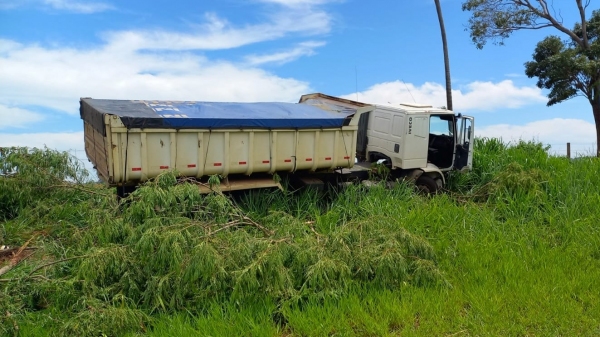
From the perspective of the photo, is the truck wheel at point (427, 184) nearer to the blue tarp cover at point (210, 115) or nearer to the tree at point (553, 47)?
the blue tarp cover at point (210, 115)

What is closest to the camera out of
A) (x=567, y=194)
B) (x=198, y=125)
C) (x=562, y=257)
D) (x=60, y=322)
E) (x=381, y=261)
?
(x=60, y=322)

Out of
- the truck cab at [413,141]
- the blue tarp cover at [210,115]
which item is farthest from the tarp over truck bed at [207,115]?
the truck cab at [413,141]

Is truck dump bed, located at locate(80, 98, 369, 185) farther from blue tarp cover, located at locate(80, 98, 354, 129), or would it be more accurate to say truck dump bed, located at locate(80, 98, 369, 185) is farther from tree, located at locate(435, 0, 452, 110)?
tree, located at locate(435, 0, 452, 110)

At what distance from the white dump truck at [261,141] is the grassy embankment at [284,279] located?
57.1 inches

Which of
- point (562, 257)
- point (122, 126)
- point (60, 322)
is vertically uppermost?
point (122, 126)

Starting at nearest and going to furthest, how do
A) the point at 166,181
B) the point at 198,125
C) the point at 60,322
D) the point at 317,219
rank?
the point at 60,322 < the point at 166,181 < the point at 317,219 < the point at 198,125

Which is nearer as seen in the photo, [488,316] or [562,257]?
[488,316]

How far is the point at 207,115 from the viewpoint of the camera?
27.9 ft

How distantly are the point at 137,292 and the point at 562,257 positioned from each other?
211 inches

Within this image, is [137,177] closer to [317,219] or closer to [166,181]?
[166,181]

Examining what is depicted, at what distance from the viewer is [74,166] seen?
873 centimetres

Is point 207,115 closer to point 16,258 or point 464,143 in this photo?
point 16,258

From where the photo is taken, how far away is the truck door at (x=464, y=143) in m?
11.7

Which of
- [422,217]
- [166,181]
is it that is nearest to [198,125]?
[166,181]
